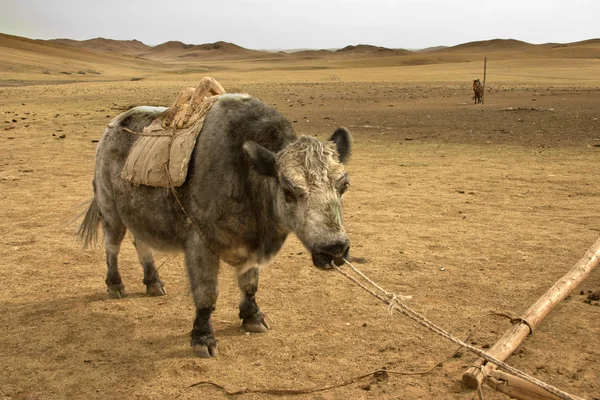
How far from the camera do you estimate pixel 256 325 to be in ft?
17.5

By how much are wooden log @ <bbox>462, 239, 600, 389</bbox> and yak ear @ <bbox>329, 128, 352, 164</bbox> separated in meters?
1.82

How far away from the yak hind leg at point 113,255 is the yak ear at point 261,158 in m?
2.53

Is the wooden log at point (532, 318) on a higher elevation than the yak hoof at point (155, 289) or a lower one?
higher

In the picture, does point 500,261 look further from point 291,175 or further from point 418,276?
point 291,175

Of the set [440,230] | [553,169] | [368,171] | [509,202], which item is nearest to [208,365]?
[440,230]

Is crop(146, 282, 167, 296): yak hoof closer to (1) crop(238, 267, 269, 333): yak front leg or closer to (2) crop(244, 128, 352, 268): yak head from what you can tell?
(1) crop(238, 267, 269, 333): yak front leg

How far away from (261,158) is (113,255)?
9.13ft

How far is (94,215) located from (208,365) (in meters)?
2.70

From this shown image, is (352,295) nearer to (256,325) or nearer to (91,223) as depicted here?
(256,325)

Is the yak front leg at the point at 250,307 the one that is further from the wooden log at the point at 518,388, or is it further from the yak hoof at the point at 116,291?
the wooden log at the point at 518,388

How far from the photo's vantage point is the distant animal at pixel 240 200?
3969 millimetres

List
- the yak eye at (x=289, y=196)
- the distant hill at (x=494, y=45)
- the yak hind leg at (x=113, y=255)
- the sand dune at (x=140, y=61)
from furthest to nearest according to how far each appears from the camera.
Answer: the distant hill at (x=494, y=45) → the sand dune at (x=140, y=61) → the yak hind leg at (x=113, y=255) → the yak eye at (x=289, y=196)

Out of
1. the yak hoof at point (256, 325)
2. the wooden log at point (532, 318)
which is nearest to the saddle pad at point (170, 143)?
the yak hoof at point (256, 325)

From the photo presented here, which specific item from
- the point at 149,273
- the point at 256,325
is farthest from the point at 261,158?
the point at 149,273
